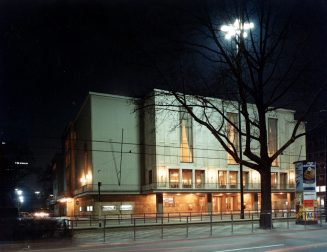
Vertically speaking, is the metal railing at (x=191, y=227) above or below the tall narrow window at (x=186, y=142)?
below

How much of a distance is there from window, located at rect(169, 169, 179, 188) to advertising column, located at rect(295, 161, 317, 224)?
36.1m

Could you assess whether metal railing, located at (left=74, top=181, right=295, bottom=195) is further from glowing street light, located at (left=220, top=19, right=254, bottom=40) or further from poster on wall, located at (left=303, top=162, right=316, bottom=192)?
glowing street light, located at (left=220, top=19, right=254, bottom=40)

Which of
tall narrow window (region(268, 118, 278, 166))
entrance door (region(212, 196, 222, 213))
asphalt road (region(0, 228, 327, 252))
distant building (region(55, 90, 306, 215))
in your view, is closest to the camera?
asphalt road (region(0, 228, 327, 252))

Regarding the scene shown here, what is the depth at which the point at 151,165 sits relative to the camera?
6712 cm

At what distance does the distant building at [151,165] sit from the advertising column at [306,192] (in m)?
34.4

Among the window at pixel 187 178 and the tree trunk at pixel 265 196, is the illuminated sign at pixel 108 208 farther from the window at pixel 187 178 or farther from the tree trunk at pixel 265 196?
the tree trunk at pixel 265 196

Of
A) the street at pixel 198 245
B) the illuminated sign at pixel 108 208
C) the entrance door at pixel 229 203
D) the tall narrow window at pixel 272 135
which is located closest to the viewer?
the street at pixel 198 245

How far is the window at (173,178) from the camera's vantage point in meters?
65.8

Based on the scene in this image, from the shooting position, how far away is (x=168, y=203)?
66.2m

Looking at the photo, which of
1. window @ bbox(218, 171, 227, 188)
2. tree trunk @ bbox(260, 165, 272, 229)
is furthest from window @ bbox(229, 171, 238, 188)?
tree trunk @ bbox(260, 165, 272, 229)

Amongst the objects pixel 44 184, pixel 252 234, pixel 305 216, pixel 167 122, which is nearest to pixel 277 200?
pixel 167 122

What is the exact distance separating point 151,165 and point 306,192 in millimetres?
39005

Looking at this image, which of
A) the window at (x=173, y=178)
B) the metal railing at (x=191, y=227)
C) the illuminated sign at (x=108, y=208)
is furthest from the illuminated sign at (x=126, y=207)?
the metal railing at (x=191, y=227)

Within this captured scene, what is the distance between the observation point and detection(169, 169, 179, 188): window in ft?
216
